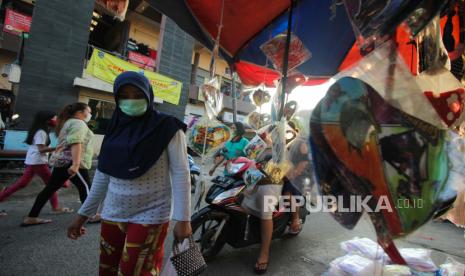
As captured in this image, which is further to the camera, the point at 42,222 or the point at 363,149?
the point at 42,222

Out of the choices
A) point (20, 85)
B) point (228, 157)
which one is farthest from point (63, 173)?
point (20, 85)

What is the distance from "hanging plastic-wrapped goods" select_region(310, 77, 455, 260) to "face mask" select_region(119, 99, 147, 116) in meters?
1.05

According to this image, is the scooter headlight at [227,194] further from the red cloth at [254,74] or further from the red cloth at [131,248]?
the red cloth at [254,74]

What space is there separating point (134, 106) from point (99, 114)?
406 inches

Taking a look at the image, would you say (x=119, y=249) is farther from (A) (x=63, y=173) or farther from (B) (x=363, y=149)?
(A) (x=63, y=173)

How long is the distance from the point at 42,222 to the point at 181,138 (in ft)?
9.57

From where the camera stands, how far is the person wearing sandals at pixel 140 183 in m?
1.52

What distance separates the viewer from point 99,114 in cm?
1071

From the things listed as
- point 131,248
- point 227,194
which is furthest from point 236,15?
point 131,248

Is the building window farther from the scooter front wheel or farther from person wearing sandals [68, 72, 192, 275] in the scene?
person wearing sandals [68, 72, 192, 275]

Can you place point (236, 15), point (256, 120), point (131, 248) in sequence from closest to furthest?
point (131, 248), point (236, 15), point (256, 120)

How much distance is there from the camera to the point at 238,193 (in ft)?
9.11
